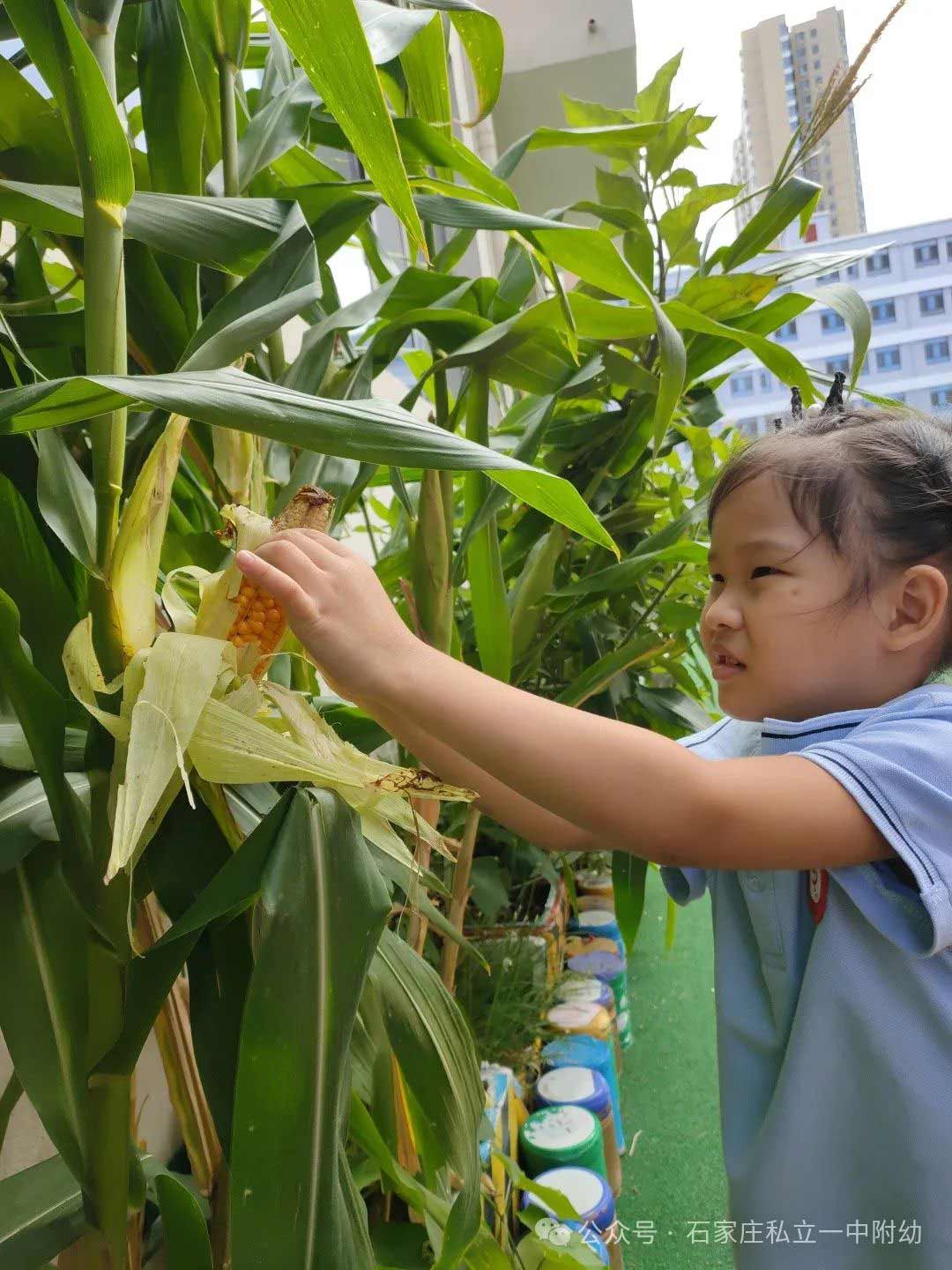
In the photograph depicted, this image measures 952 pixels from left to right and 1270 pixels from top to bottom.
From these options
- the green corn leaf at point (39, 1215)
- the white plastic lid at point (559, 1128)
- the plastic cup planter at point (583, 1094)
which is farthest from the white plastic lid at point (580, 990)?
the green corn leaf at point (39, 1215)

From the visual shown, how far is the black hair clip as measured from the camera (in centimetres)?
67

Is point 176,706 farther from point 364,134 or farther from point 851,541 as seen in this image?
point 851,541

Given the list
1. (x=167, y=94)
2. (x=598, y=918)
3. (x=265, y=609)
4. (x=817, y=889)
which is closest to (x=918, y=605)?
(x=817, y=889)

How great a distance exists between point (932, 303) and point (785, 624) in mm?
1922

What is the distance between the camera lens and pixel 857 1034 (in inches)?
21.9

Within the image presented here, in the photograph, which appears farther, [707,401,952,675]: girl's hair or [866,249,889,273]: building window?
[866,249,889,273]: building window

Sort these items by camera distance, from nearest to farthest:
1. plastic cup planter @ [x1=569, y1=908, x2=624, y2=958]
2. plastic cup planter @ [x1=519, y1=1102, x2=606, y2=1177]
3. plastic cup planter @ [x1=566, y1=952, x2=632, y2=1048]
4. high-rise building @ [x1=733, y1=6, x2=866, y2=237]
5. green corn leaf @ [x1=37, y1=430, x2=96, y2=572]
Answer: green corn leaf @ [x1=37, y1=430, x2=96, y2=572], plastic cup planter @ [x1=519, y1=1102, x2=606, y2=1177], plastic cup planter @ [x1=566, y1=952, x2=632, y2=1048], plastic cup planter @ [x1=569, y1=908, x2=624, y2=958], high-rise building @ [x1=733, y1=6, x2=866, y2=237]

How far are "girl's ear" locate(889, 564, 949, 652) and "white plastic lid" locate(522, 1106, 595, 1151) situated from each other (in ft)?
2.17

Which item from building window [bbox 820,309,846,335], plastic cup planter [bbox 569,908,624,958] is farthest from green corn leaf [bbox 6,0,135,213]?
building window [bbox 820,309,846,335]

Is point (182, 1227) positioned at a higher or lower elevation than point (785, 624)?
lower

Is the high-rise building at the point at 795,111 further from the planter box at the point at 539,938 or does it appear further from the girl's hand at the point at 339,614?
the girl's hand at the point at 339,614

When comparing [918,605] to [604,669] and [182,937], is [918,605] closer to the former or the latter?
[604,669]

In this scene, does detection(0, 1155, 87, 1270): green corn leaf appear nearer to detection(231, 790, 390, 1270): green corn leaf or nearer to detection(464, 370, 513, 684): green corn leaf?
detection(231, 790, 390, 1270): green corn leaf

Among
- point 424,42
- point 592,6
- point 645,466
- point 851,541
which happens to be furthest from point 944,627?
point 592,6
